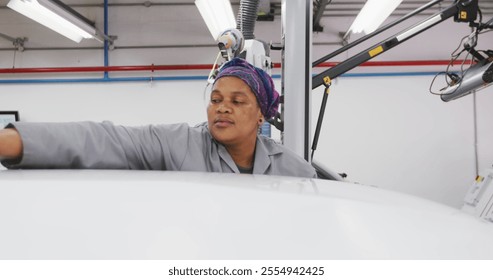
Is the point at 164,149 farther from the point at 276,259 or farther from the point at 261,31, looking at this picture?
the point at 261,31

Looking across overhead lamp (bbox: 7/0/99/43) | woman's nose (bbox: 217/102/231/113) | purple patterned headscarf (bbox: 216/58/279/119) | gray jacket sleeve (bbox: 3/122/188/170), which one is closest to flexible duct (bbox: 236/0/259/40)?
purple patterned headscarf (bbox: 216/58/279/119)

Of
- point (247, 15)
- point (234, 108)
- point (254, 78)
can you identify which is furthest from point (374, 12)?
point (234, 108)

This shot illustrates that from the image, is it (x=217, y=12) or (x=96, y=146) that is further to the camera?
(x=217, y=12)

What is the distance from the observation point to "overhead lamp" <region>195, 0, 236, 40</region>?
2.31m

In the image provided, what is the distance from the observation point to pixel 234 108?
1280 mm

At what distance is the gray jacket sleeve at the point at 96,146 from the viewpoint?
708 millimetres

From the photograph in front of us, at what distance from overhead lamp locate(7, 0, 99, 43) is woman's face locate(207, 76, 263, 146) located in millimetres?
2123

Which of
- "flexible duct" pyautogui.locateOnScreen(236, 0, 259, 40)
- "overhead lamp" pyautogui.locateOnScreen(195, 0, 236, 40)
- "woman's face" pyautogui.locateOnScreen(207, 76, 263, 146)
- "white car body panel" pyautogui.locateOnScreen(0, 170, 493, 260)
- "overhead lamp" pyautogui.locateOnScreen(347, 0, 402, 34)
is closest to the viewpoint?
"white car body panel" pyautogui.locateOnScreen(0, 170, 493, 260)

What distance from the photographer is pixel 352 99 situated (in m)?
4.08

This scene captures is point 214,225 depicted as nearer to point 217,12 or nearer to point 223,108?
point 223,108

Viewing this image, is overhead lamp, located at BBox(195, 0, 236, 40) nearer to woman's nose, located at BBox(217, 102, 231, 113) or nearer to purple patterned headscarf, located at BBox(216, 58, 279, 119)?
purple patterned headscarf, located at BBox(216, 58, 279, 119)

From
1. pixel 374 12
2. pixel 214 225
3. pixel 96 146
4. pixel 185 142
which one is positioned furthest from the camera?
pixel 374 12

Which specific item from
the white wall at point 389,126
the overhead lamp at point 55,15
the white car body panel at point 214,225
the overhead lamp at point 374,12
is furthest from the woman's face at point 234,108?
the white wall at point 389,126

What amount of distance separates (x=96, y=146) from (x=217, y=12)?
1.91 meters
